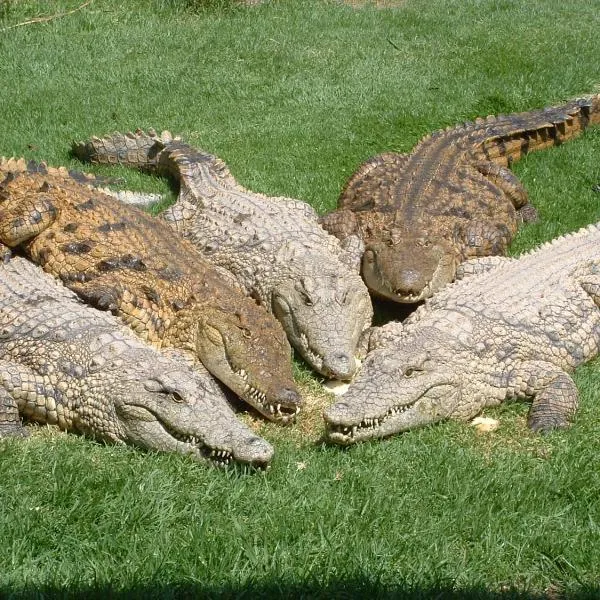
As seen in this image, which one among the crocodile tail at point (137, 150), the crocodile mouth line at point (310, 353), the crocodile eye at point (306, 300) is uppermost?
the crocodile tail at point (137, 150)

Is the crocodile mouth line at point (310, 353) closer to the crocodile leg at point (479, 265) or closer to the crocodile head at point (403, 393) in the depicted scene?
the crocodile head at point (403, 393)

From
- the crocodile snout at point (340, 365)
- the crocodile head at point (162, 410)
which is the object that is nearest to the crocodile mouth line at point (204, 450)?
the crocodile head at point (162, 410)

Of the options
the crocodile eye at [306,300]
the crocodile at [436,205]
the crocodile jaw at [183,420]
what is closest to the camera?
the crocodile jaw at [183,420]

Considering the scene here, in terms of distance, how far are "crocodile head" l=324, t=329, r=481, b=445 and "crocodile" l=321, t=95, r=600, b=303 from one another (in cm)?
108

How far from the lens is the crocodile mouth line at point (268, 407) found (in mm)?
→ 5480

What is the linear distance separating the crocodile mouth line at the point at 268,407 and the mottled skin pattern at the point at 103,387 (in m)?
0.23

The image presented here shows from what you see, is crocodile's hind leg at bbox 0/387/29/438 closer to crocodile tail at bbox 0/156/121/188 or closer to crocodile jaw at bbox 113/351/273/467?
crocodile jaw at bbox 113/351/273/467

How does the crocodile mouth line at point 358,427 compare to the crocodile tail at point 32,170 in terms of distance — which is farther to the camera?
the crocodile tail at point 32,170

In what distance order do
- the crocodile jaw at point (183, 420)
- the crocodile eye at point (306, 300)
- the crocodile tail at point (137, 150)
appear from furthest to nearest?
the crocodile tail at point (137, 150)
the crocodile eye at point (306, 300)
the crocodile jaw at point (183, 420)

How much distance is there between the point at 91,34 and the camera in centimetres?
1301

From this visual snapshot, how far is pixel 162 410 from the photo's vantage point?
512cm

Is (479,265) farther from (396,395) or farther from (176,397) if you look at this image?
(176,397)

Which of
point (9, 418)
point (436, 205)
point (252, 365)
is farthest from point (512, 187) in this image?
point (9, 418)

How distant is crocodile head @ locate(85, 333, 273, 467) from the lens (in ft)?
16.2
